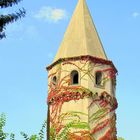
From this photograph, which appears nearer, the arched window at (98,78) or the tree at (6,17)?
the tree at (6,17)

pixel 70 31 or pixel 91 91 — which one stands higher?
pixel 70 31

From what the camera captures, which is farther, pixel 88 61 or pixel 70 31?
pixel 70 31

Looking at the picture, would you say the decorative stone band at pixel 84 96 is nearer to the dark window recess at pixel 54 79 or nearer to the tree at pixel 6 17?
the dark window recess at pixel 54 79

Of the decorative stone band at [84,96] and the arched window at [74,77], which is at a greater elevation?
the arched window at [74,77]

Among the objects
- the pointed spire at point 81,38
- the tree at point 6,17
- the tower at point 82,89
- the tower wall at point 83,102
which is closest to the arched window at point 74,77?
the tower at point 82,89

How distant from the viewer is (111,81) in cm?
3966

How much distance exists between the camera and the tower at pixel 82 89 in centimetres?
3738

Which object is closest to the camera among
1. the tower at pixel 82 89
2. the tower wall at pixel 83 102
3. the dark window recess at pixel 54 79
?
the tower wall at pixel 83 102

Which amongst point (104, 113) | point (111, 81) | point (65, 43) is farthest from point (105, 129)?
point (65, 43)

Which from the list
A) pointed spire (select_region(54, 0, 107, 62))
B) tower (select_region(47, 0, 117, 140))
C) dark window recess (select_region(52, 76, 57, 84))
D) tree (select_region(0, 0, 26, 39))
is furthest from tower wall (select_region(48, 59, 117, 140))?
tree (select_region(0, 0, 26, 39))

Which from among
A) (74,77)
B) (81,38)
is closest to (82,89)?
(74,77)

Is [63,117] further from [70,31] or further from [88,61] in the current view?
[70,31]

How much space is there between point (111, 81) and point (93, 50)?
2.42 m

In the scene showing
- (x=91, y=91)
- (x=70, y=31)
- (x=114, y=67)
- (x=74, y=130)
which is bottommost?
(x=74, y=130)
